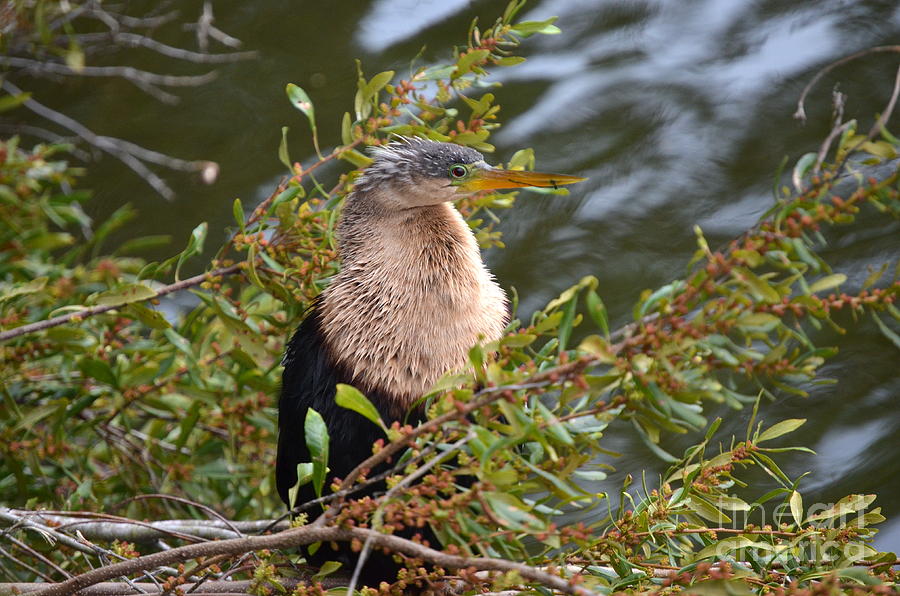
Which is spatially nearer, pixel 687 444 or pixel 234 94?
pixel 687 444

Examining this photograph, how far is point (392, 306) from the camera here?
188 centimetres

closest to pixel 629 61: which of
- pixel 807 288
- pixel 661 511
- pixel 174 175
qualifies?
pixel 174 175

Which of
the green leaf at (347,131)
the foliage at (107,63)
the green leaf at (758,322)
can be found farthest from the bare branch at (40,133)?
the green leaf at (758,322)

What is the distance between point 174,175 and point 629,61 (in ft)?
6.55

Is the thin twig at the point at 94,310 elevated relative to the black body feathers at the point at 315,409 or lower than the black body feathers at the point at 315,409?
elevated

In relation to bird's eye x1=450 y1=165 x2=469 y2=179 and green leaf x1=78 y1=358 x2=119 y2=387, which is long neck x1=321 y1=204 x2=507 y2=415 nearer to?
bird's eye x1=450 y1=165 x2=469 y2=179

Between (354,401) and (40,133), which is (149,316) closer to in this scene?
(354,401)

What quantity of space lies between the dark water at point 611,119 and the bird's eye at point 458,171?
149 centimetres

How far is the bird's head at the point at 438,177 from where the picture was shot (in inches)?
76.8

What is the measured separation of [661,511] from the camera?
1.53 metres

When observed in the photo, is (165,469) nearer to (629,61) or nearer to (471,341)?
(471,341)

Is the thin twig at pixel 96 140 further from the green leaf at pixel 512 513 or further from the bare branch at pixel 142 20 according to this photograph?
the green leaf at pixel 512 513

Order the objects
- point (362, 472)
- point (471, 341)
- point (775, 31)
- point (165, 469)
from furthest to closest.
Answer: point (775, 31)
point (165, 469)
point (471, 341)
point (362, 472)

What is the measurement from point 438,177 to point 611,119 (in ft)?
6.63
